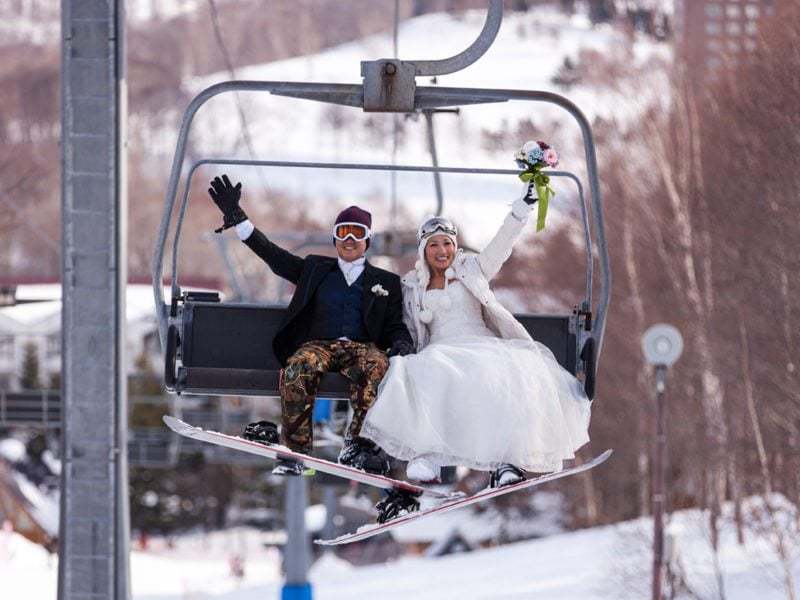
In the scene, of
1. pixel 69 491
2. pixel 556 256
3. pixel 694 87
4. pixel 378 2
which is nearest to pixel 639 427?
pixel 694 87

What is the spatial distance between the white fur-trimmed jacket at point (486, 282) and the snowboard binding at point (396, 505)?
541mm

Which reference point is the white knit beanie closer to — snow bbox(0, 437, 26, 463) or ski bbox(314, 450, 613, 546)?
ski bbox(314, 450, 613, 546)

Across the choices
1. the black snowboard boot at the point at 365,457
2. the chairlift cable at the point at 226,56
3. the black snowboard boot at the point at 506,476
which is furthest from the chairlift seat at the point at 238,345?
the chairlift cable at the point at 226,56

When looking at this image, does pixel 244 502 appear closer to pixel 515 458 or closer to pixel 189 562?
pixel 189 562

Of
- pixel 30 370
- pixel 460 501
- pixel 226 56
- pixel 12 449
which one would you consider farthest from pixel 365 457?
pixel 30 370

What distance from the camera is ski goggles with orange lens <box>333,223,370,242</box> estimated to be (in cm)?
748

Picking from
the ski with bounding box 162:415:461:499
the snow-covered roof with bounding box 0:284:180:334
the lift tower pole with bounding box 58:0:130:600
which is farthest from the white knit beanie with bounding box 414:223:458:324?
the snow-covered roof with bounding box 0:284:180:334

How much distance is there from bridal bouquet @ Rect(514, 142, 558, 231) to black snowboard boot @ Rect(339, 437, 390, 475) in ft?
3.23

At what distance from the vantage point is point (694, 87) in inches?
1270

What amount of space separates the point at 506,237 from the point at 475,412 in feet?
2.66

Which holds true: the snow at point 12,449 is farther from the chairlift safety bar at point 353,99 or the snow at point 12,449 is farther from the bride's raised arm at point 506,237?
the chairlift safety bar at point 353,99

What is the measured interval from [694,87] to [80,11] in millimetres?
25603

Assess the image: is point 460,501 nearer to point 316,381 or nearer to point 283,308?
point 316,381

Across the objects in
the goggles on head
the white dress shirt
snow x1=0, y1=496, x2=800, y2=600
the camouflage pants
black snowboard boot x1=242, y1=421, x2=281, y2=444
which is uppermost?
snow x1=0, y1=496, x2=800, y2=600
